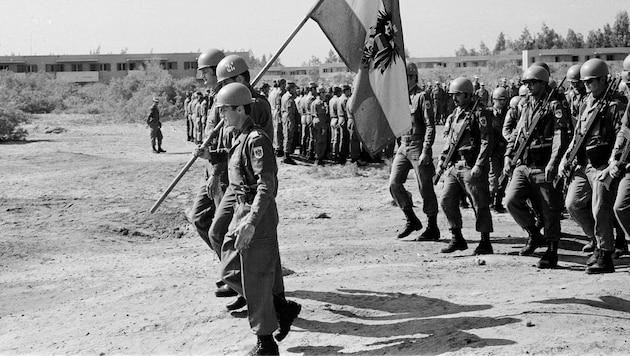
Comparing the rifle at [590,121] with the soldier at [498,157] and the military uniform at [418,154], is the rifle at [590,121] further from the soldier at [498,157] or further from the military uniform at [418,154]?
the soldier at [498,157]

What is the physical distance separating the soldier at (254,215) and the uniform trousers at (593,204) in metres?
3.73

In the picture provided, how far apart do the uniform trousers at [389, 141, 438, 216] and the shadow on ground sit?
10.1 ft

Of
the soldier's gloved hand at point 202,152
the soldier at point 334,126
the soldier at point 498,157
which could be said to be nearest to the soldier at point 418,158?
the soldier at point 498,157

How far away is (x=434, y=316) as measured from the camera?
666cm

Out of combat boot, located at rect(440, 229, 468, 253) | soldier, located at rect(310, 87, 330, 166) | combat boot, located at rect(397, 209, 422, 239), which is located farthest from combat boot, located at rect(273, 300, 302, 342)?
soldier, located at rect(310, 87, 330, 166)

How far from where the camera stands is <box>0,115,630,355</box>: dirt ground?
606cm

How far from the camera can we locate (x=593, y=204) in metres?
8.13

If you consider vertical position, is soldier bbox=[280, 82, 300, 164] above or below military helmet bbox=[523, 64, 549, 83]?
below

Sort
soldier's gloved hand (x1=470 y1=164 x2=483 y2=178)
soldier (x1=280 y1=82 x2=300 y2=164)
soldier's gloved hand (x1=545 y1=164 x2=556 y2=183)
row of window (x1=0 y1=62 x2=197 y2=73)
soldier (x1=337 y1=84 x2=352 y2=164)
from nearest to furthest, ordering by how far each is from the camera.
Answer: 1. soldier's gloved hand (x1=545 y1=164 x2=556 y2=183)
2. soldier's gloved hand (x1=470 y1=164 x2=483 y2=178)
3. soldier (x1=337 y1=84 x2=352 y2=164)
4. soldier (x1=280 y1=82 x2=300 y2=164)
5. row of window (x1=0 y1=62 x2=197 y2=73)

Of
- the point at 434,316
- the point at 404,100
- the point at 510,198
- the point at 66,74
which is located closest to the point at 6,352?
the point at 434,316

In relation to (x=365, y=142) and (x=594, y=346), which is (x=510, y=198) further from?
(x=594, y=346)

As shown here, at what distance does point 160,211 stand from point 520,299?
8.10m

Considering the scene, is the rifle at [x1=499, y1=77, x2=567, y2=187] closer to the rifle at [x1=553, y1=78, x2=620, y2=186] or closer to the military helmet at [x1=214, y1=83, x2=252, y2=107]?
the rifle at [x1=553, y1=78, x2=620, y2=186]

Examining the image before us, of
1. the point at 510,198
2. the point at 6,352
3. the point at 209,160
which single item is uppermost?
the point at 209,160
